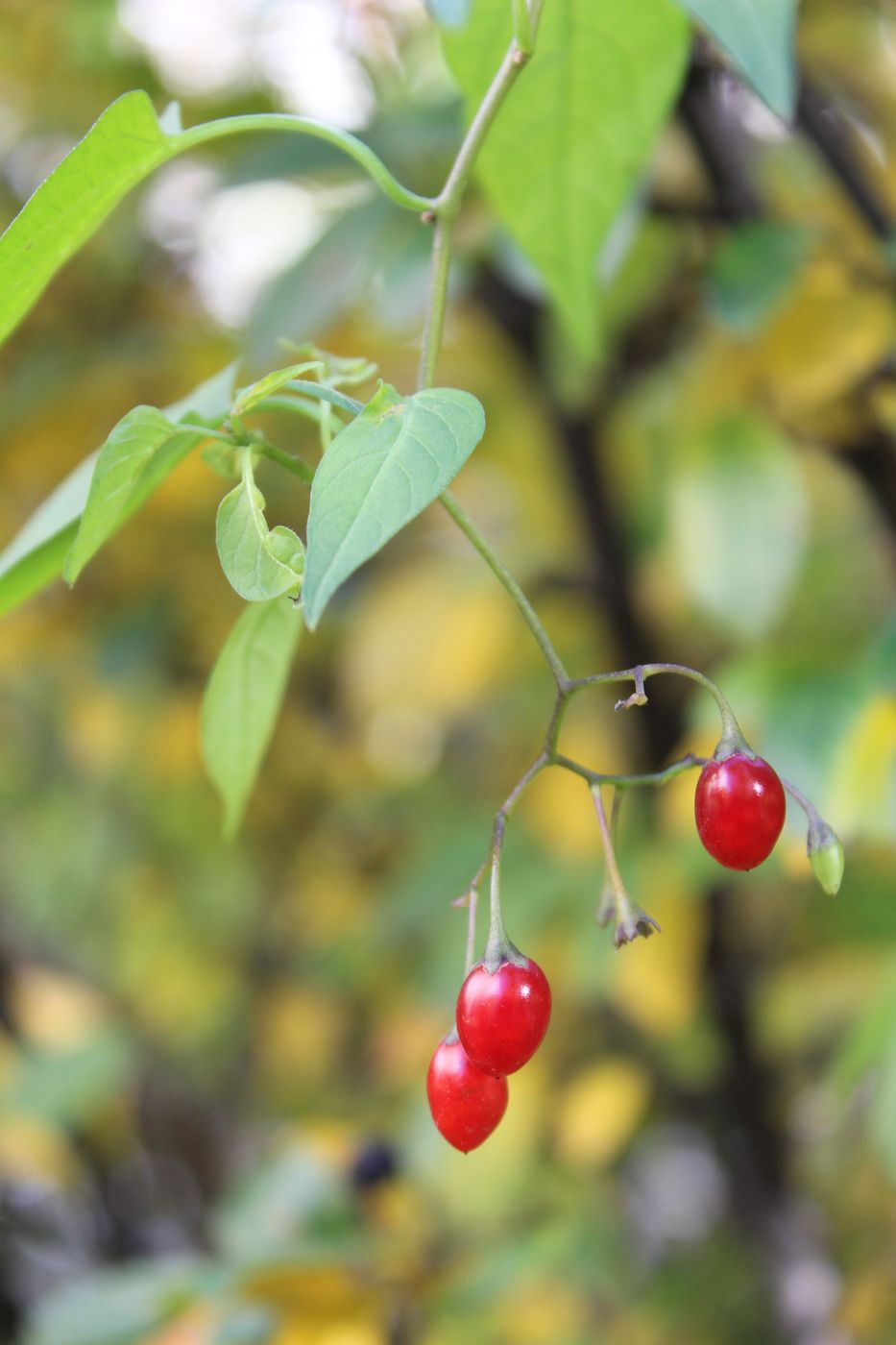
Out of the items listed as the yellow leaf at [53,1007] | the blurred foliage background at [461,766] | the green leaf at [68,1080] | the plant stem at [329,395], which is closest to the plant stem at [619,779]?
the plant stem at [329,395]

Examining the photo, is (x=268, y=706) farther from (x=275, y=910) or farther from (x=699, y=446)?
(x=275, y=910)

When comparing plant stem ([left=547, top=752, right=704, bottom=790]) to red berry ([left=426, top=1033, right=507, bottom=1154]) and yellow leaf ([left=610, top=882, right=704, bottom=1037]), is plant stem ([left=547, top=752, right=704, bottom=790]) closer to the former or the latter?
red berry ([left=426, top=1033, right=507, bottom=1154])

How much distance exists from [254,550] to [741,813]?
14 centimetres

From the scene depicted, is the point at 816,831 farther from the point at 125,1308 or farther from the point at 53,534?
the point at 125,1308

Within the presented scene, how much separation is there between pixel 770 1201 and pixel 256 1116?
592 mm

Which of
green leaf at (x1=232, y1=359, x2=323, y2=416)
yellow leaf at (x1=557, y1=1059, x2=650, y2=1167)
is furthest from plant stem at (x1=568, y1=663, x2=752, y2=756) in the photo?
yellow leaf at (x1=557, y1=1059, x2=650, y2=1167)

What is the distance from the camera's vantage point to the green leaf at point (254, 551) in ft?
0.95

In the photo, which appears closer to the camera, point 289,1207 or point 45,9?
point 289,1207

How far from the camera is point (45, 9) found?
104 cm

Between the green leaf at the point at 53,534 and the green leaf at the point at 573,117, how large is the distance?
143mm

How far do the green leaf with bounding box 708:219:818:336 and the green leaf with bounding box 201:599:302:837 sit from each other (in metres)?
0.34

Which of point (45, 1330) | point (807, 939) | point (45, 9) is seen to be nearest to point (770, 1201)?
point (807, 939)

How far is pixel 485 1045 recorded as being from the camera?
31cm

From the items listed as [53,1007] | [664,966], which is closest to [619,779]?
[664,966]
